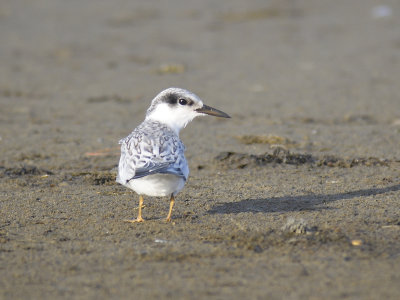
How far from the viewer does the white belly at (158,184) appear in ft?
16.8

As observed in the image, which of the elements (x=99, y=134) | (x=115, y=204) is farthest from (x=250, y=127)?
(x=115, y=204)

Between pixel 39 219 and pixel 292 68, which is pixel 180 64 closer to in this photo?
pixel 292 68

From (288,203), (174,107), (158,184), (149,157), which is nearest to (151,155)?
→ (149,157)

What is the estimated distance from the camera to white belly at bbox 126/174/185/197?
5133 mm

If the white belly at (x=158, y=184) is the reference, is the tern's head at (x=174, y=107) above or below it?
above

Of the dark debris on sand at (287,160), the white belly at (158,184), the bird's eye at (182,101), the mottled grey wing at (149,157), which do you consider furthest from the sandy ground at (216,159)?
the bird's eye at (182,101)

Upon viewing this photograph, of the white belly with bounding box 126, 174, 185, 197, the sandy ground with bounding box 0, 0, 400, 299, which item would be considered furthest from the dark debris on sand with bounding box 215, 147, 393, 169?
the white belly with bounding box 126, 174, 185, 197

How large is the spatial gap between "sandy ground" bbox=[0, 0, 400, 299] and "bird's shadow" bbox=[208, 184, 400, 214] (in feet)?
0.08

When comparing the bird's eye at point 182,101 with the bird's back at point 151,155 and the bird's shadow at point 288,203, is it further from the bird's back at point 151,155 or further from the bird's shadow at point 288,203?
the bird's shadow at point 288,203

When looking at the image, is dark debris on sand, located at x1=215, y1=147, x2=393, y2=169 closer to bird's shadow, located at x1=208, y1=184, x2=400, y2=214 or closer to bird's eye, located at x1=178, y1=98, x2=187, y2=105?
bird's shadow, located at x1=208, y1=184, x2=400, y2=214

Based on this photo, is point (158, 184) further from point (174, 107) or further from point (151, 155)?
point (174, 107)

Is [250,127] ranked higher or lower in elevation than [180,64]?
lower

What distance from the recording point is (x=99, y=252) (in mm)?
4695

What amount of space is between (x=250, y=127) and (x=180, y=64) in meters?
4.58
